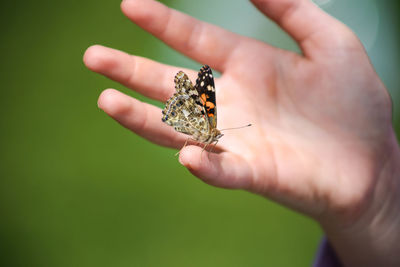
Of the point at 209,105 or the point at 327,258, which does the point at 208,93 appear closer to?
the point at 209,105

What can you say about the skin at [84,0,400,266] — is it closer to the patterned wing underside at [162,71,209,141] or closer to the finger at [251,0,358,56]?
the finger at [251,0,358,56]

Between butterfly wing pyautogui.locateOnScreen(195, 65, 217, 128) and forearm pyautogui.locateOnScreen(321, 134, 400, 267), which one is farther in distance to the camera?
forearm pyautogui.locateOnScreen(321, 134, 400, 267)

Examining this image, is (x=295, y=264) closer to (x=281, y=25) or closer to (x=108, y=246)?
(x=108, y=246)

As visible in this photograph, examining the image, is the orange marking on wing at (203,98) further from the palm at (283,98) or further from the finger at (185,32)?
the finger at (185,32)

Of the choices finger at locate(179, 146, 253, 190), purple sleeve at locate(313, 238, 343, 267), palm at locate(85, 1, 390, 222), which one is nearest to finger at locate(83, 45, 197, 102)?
palm at locate(85, 1, 390, 222)

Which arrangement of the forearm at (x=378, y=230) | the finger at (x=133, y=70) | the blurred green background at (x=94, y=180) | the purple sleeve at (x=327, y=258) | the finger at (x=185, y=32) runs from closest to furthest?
the finger at (x=133, y=70) → the finger at (x=185, y=32) → the forearm at (x=378, y=230) → the purple sleeve at (x=327, y=258) → the blurred green background at (x=94, y=180)

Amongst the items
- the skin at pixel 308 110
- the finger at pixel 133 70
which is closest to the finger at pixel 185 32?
the skin at pixel 308 110
